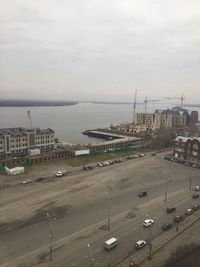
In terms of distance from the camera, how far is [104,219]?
21891mm

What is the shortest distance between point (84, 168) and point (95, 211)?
46.2 feet

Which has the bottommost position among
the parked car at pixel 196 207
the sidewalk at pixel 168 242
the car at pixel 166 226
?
the sidewalk at pixel 168 242

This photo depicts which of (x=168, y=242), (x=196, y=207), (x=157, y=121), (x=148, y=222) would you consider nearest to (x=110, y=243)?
(x=168, y=242)

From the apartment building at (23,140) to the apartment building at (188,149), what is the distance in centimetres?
2120

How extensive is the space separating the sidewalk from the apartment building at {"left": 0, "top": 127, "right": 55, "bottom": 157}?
30544 millimetres

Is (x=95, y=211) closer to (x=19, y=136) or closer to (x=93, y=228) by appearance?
(x=93, y=228)

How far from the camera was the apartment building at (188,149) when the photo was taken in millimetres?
40812

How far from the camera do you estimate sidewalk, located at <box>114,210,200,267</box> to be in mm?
16109

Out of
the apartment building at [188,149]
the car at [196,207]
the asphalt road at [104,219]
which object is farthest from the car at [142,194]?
the apartment building at [188,149]

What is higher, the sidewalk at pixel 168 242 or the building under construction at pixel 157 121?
the building under construction at pixel 157 121

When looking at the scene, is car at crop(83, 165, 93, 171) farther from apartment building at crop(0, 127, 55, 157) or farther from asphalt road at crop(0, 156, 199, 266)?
apartment building at crop(0, 127, 55, 157)

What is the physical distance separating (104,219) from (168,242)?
17.8ft

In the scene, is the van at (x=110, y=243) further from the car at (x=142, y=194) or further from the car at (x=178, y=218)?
the car at (x=142, y=194)

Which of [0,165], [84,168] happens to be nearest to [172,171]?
[84,168]
